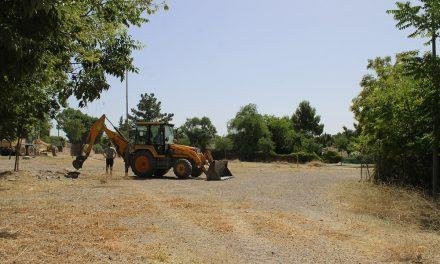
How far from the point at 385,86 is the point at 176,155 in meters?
11.2

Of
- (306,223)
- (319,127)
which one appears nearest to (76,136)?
(319,127)

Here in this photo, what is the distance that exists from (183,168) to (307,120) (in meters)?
64.6

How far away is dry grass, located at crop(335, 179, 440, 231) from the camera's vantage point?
12.8 meters

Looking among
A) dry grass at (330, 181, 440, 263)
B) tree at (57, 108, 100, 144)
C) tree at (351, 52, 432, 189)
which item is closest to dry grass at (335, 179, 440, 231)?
dry grass at (330, 181, 440, 263)

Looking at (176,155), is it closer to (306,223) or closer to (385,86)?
(385,86)

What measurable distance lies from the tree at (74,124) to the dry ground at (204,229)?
→ 93.4m

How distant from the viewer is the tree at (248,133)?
73.1 m

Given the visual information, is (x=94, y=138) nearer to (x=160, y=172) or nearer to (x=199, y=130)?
(x=160, y=172)

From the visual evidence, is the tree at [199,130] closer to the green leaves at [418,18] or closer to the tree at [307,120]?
the tree at [307,120]

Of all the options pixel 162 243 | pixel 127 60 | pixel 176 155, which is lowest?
pixel 162 243

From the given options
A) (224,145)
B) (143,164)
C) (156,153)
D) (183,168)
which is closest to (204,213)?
(183,168)

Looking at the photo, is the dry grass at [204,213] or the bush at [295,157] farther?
the bush at [295,157]

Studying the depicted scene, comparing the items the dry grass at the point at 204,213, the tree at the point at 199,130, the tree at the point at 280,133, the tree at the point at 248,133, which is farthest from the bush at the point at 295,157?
the dry grass at the point at 204,213

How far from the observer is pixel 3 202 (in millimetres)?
15008
